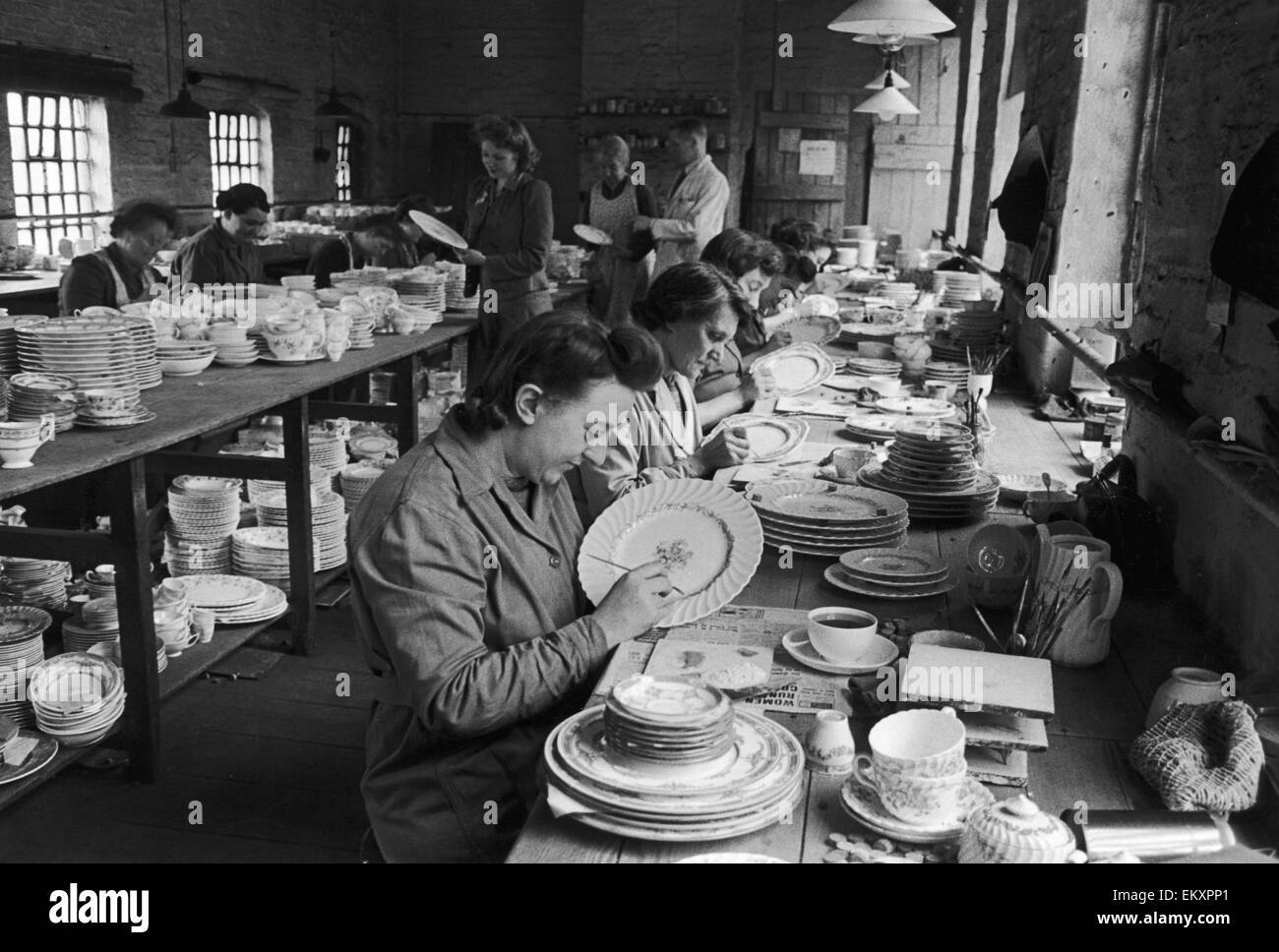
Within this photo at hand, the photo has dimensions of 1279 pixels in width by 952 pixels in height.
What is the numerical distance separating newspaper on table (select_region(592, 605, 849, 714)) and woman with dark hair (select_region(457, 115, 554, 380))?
15.1 feet

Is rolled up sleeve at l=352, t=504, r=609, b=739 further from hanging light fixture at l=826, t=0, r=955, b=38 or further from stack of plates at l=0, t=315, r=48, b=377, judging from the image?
hanging light fixture at l=826, t=0, r=955, b=38

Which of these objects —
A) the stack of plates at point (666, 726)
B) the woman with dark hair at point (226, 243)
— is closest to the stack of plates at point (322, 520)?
the woman with dark hair at point (226, 243)

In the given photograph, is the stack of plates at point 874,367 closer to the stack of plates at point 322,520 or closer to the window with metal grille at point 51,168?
the stack of plates at point 322,520

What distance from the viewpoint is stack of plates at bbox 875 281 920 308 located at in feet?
25.6

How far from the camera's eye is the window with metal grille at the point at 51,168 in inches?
413

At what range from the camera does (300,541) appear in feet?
14.6

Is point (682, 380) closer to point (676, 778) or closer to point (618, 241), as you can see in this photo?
point (676, 778)

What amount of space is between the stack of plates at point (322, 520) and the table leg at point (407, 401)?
0.80 m

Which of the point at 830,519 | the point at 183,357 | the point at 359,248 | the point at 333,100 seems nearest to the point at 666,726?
the point at 830,519

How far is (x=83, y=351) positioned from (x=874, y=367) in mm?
3272

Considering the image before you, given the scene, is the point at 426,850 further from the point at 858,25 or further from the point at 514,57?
the point at 514,57

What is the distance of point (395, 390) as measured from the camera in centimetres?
574

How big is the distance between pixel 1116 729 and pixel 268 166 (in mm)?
13389
